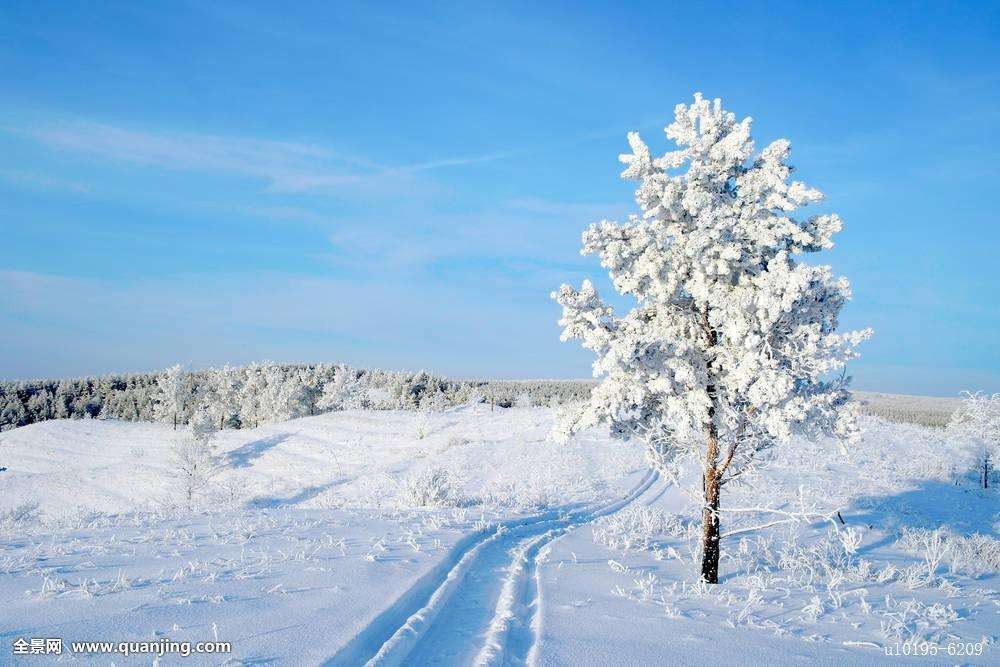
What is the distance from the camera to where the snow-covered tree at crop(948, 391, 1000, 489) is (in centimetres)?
3831

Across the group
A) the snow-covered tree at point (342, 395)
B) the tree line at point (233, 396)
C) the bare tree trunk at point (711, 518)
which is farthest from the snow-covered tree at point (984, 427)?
the snow-covered tree at point (342, 395)

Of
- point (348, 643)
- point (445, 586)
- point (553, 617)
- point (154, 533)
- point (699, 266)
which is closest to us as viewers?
point (348, 643)

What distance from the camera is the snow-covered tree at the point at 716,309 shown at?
10336 mm

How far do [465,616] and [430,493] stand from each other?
41.5 ft

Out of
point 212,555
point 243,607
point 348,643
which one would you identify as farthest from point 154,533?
point 348,643

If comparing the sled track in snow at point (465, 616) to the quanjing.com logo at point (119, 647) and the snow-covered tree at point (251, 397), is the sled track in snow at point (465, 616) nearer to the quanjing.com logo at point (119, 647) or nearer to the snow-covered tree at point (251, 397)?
the quanjing.com logo at point (119, 647)

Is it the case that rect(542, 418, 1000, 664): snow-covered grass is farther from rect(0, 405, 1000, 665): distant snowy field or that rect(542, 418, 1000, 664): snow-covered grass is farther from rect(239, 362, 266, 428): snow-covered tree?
rect(239, 362, 266, 428): snow-covered tree

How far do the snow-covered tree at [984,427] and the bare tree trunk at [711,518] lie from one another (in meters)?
36.0

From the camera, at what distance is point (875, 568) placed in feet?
47.8

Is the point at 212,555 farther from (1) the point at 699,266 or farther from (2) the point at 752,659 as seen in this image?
(1) the point at 699,266

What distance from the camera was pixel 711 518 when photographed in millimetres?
11852

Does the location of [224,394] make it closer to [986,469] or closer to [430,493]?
[430,493]

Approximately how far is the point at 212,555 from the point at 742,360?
9660mm

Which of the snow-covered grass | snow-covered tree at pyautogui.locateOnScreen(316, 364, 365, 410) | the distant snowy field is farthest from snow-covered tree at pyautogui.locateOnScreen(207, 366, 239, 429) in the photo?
the snow-covered grass
